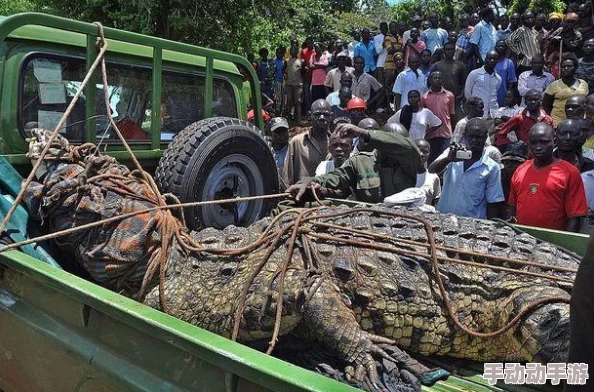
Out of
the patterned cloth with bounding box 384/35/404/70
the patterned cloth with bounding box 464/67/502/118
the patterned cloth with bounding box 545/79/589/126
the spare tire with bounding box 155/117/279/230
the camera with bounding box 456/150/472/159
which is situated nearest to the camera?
the spare tire with bounding box 155/117/279/230

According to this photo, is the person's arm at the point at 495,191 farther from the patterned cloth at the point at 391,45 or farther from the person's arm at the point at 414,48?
the patterned cloth at the point at 391,45

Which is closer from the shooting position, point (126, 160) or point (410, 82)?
point (126, 160)

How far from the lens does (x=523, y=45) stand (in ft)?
27.5

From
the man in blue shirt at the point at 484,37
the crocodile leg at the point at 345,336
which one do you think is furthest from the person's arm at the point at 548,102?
the crocodile leg at the point at 345,336

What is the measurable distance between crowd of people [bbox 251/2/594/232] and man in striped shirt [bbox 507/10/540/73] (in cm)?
2

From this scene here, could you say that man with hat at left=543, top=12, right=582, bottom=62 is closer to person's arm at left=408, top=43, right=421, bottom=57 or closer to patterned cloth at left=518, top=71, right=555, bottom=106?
patterned cloth at left=518, top=71, right=555, bottom=106

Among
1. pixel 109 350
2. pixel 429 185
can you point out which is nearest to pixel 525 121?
pixel 429 185

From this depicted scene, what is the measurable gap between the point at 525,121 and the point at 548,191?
270 centimetres

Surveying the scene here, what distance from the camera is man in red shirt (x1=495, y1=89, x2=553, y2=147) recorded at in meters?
6.20

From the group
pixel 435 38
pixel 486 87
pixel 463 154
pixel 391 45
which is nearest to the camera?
pixel 463 154

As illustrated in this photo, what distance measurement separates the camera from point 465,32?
9.55m

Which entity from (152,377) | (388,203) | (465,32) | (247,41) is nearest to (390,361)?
(152,377)

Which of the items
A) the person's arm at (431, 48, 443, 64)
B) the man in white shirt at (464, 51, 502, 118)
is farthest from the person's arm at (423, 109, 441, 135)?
the person's arm at (431, 48, 443, 64)

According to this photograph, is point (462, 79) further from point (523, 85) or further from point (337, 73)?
point (337, 73)
